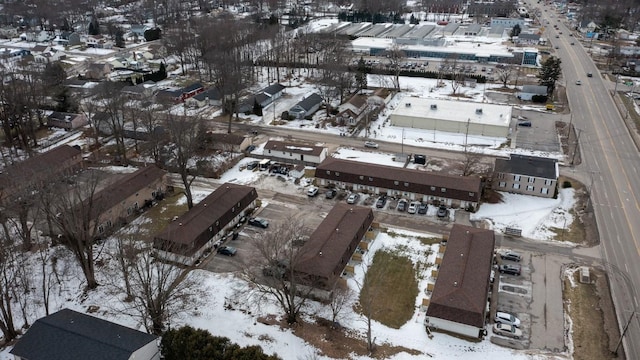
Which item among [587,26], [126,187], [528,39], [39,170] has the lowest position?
[126,187]

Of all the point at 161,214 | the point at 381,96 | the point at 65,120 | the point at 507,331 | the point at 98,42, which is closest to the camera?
the point at 507,331

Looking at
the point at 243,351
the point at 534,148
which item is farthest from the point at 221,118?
the point at 243,351

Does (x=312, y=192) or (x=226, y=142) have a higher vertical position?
(x=226, y=142)

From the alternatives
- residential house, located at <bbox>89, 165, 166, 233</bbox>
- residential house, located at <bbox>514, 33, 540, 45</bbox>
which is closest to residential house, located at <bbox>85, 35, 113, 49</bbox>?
residential house, located at <bbox>89, 165, 166, 233</bbox>

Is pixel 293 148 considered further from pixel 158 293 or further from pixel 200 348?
pixel 200 348

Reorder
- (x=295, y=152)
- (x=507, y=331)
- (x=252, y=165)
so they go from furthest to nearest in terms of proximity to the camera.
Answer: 1. (x=295, y=152)
2. (x=252, y=165)
3. (x=507, y=331)

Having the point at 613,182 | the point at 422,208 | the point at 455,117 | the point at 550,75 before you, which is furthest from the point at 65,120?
the point at 550,75

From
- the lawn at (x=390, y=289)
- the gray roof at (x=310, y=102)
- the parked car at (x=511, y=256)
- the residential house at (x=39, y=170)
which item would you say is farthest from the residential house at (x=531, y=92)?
the residential house at (x=39, y=170)

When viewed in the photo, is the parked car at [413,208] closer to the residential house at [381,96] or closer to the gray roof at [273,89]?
the residential house at [381,96]
